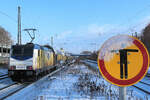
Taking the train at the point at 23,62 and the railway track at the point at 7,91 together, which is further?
the train at the point at 23,62

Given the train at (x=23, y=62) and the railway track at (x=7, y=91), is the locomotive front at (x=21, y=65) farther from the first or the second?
the railway track at (x=7, y=91)

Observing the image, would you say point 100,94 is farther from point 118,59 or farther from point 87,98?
point 118,59

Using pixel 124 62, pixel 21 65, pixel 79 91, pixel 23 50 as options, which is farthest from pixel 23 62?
pixel 124 62

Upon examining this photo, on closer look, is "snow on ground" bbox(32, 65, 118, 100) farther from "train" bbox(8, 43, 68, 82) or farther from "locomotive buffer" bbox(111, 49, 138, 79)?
"locomotive buffer" bbox(111, 49, 138, 79)

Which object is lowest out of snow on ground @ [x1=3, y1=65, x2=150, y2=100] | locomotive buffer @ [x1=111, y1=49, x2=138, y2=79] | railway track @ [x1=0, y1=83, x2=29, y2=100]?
railway track @ [x1=0, y1=83, x2=29, y2=100]

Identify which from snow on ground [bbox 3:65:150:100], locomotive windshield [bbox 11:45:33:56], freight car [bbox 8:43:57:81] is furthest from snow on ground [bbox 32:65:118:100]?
locomotive windshield [bbox 11:45:33:56]

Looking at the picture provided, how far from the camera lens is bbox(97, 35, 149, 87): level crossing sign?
81.4 inches

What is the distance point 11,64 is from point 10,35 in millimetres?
52283

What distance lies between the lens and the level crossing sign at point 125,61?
6.79 ft

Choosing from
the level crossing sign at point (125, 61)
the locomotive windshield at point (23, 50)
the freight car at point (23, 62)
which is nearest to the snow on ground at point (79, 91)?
the freight car at point (23, 62)

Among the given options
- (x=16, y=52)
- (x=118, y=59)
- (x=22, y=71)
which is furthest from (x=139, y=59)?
(x=16, y=52)

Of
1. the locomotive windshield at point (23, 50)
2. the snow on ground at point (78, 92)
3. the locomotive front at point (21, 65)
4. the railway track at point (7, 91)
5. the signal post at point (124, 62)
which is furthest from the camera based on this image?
the locomotive windshield at point (23, 50)

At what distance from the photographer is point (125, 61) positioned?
2082 millimetres

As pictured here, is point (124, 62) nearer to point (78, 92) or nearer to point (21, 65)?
point (78, 92)
